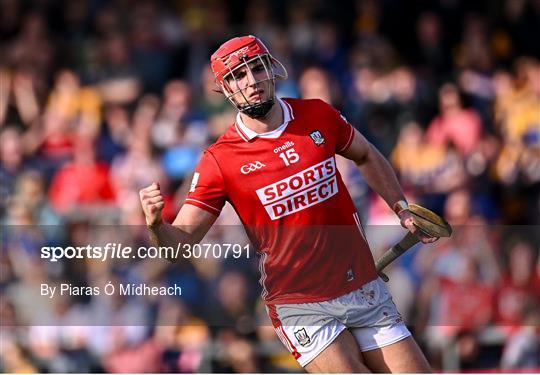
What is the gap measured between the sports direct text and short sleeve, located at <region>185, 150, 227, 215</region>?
1.11 ft

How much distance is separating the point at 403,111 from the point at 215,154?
18.4 feet

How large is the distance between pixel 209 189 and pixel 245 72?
0.61 metres

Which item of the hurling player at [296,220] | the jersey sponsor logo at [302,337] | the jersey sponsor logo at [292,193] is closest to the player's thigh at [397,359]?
the hurling player at [296,220]

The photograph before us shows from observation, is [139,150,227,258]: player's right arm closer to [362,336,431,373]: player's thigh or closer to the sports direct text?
the sports direct text

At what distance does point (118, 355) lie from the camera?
9188mm

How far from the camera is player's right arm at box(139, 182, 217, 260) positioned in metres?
5.78

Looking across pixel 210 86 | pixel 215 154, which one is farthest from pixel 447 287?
pixel 210 86

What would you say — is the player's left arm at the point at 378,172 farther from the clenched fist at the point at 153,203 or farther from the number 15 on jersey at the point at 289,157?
the clenched fist at the point at 153,203

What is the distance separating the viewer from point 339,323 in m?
6.19

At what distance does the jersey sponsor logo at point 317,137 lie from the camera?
20.6 feet

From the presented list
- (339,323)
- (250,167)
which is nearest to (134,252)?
(250,167)

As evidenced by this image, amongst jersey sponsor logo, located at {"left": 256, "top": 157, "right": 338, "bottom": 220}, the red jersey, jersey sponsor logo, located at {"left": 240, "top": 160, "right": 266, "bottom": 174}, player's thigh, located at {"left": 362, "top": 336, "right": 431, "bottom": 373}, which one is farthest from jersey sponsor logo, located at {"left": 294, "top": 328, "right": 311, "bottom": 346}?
jersey sponsor logo, located at {"left": 240, "top": 160, "right": 266, "bottom": 174}

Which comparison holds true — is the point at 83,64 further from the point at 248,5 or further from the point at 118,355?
the point at 118,355

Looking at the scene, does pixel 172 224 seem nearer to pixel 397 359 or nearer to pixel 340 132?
pixel 340 132
